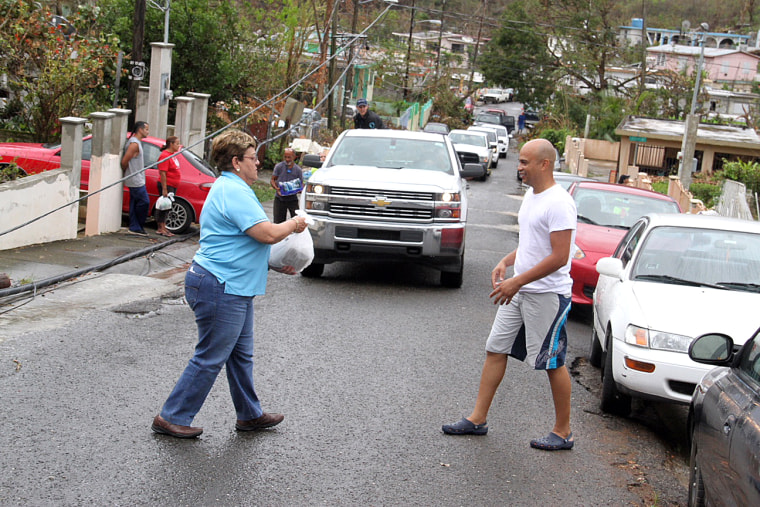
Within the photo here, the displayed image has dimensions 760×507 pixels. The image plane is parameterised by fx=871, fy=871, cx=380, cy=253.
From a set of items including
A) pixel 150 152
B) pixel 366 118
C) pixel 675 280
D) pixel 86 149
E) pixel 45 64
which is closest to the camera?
pixel 675 280

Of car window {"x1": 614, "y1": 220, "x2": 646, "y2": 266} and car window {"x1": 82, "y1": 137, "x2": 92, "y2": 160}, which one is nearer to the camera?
car window {"x1": 614, "y1": 220, "x2": 646, "y2": 266}

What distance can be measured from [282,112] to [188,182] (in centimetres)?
1426

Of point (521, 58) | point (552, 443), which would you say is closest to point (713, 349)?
point (552, 443)

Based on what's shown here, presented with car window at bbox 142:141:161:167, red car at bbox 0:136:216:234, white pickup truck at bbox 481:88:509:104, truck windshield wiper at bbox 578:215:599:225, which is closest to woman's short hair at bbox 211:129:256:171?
truck windshield wiper at bbox 578:215:599:225

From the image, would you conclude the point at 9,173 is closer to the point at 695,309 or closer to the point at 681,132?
the point at 695,309

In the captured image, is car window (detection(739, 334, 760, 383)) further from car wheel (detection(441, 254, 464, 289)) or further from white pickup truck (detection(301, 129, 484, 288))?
car wheel (detection(441, 254, 464, 289))

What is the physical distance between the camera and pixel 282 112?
2830 centimetres

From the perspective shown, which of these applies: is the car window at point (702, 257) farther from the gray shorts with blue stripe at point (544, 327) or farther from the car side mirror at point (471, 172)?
the car side mirror at point (471, 172)

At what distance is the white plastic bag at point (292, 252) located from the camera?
5573 millimetres

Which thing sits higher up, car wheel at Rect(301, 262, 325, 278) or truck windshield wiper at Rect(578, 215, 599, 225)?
truck windshield wiper at Rect(578, 215, 599, 225)

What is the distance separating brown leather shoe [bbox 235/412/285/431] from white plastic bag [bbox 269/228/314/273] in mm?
961

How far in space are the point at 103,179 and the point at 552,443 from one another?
9197mm

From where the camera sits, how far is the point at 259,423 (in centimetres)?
551

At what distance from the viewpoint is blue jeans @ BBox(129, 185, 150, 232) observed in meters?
13.5
